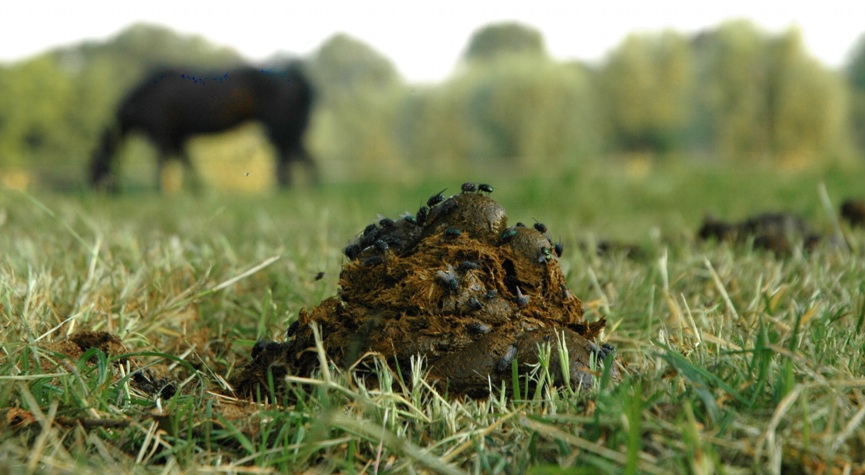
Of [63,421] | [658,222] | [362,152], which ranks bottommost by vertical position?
[362,152]

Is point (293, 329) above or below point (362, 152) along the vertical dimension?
above

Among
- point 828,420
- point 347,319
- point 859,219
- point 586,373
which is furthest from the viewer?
point 859,219

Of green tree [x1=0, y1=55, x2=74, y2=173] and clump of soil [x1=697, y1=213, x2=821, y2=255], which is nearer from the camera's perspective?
clump of soil [x1=697, y1=213, x2=821, y2=255]

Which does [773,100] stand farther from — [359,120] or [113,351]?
[113,351]

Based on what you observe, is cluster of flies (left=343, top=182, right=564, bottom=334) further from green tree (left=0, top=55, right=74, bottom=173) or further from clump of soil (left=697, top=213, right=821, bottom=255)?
green tree (left=0, top=55, right=74, bottom=173)

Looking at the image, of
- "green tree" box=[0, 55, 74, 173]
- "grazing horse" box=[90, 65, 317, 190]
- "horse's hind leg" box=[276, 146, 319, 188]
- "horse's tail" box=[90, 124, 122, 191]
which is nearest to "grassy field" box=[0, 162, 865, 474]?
"grazing horse" box=[90, 65, 317, 190]

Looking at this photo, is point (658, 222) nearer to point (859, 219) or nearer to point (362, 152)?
point (859, 219)

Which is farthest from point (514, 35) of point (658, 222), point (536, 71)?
point (658, 222)

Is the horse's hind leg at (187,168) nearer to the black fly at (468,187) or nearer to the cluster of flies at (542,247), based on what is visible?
the black fly at (468,187)
